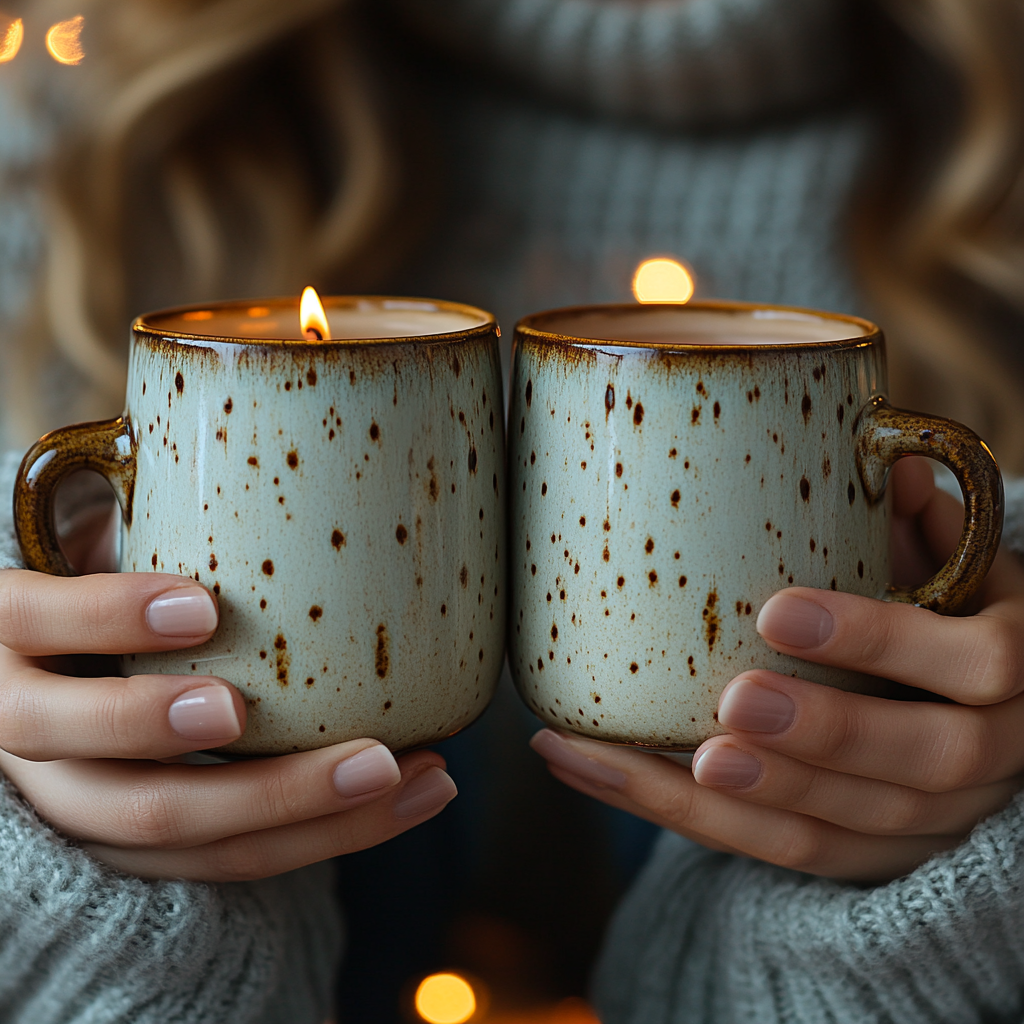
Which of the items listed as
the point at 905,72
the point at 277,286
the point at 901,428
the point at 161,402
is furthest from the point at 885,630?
the point at 905,72

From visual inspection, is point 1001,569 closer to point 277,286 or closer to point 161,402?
point 161,402

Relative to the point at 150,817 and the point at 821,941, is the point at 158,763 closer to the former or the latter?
the point at 150,817

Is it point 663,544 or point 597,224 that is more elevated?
point 597,224

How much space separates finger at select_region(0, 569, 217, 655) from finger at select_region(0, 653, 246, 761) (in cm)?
2

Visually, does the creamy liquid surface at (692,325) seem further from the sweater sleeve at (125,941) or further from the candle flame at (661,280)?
the candle flame at (661,280)

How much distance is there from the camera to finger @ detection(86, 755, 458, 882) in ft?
1.72

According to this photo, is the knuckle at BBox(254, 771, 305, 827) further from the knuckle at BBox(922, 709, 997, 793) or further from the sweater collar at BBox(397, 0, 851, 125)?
the sweater collar at BBox(397, 0, 851, 125)

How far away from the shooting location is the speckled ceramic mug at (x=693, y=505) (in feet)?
1.45

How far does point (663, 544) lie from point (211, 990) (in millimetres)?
391

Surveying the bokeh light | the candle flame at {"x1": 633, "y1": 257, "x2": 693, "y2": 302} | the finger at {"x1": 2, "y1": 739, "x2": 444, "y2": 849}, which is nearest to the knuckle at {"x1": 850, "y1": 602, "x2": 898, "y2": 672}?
the finger at {"x1": 2, "y1": 739, "x2": 444, "y2": 849}

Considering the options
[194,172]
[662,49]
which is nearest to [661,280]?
[662,49]

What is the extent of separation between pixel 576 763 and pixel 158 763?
22 cm

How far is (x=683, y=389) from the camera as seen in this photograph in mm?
440

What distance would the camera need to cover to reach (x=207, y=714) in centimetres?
44
